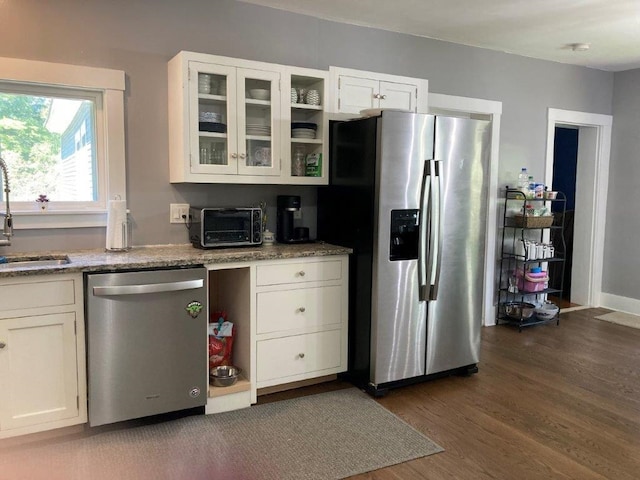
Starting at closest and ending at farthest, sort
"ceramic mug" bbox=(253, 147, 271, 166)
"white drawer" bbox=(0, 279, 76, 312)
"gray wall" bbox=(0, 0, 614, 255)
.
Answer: "white drawer" bbox=(0, 279, 76, 312)
"gray wall" bbox=(0, 0, 614, 255)
"ceramic mug" bbox=(253, 147, 271, 166)

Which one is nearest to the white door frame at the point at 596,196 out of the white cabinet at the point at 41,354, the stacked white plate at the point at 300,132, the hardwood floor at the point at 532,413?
the hardwood floor at the point at 532,413

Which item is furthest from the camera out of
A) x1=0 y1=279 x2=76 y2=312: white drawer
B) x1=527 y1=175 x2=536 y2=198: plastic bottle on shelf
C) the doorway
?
the doorway

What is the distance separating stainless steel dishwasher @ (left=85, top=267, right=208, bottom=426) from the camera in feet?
8.19

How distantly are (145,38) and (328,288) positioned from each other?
1.86 m

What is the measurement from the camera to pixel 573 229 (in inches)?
230

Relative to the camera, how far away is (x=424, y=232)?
3129 millimetres

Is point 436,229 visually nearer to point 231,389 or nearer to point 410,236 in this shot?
point 410,236

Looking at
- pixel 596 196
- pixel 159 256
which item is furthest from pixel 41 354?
pixel 596 196

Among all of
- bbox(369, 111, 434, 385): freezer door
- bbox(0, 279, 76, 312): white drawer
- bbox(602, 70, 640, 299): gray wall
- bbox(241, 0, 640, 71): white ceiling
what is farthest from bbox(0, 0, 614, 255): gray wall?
bbox(602, 70, 640, 299): gray wall

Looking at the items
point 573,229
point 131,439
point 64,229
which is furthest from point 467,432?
point 573,229

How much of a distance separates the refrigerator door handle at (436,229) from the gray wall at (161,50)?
936mm

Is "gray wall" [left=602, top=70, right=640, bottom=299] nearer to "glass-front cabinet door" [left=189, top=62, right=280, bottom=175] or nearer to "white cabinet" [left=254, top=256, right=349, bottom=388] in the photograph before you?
"white cabinet" [left=254, top=256, right=349, bottom=388]

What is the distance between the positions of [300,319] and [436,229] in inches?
39.5

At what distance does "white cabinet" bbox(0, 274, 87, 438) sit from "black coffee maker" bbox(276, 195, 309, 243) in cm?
135
